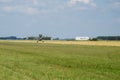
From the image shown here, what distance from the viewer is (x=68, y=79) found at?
83.5 feet

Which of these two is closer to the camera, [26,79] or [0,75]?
[26,79]

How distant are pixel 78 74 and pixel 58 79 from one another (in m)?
3.74

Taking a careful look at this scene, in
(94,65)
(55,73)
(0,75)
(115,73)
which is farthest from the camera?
(94,65)

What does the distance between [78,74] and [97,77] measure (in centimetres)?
196

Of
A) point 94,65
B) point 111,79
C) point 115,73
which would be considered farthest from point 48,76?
point 94,65

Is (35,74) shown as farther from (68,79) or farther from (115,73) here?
(115,73)

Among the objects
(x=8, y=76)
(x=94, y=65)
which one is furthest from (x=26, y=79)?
(x=94, y=65)

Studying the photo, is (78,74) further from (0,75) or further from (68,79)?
(0,75)

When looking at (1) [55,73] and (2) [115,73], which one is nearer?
(1) [55,73]

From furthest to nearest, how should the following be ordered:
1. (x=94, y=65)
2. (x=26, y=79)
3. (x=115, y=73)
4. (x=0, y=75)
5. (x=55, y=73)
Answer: (x=94, y=65) < (x=115, y=73) < (x=55, y=73) < (x=0, y=75) < (x=26, y=79)

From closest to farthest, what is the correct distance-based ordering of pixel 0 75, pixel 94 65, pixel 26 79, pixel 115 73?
1. pixel 26 79
2. pixel 0 75
3. pixel 115 73
4. pixel 94 65

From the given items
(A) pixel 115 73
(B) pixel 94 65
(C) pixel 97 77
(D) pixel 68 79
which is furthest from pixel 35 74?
(B) pixel 94 65

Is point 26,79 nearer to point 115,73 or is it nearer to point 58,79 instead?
point 58,79

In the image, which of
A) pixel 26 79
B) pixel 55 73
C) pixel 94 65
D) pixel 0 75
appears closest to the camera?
pixel 26 79
